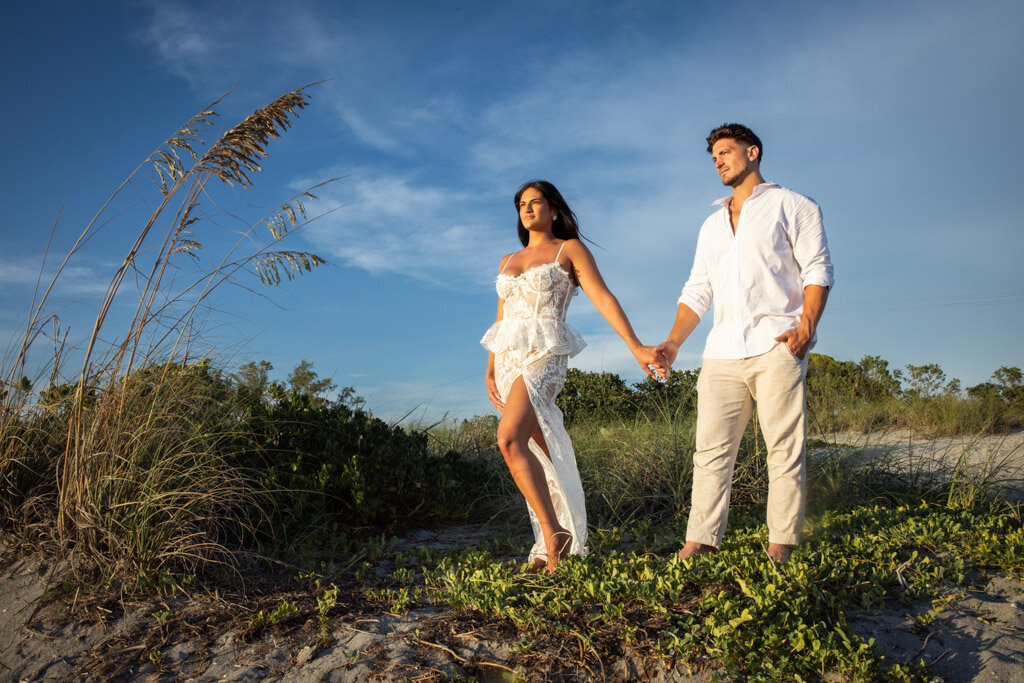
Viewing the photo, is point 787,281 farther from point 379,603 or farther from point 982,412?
point 982,412

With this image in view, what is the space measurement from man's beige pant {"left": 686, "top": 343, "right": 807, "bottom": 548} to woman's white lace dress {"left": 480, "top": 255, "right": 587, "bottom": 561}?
0.77 metres

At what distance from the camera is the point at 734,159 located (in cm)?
379

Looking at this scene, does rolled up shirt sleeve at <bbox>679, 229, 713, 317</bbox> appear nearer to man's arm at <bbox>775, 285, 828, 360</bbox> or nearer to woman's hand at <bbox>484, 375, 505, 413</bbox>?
man's arm at <bbox>775, 285, 828, 360</bbox>

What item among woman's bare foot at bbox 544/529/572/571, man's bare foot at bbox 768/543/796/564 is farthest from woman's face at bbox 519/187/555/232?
man's bare foot at bbox 768/543/796/564

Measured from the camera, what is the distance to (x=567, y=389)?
1145cm

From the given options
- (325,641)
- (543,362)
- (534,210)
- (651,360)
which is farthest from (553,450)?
(325,641)

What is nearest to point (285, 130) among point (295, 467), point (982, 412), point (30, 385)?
point (295, 467)

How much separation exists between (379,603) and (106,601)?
1.62m

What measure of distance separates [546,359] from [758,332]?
124 centimetres

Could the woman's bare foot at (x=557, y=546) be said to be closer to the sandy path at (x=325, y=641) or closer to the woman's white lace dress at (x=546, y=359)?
the woman's white lace dress at (x=546, y=359)

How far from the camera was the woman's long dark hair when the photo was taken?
4.45 m

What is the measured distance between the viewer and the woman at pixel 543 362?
156 inches

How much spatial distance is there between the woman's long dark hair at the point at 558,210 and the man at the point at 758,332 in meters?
0.99

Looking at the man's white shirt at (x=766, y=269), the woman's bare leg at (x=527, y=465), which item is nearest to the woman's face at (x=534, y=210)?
the woman's bare leg at (x=527, y=465)
